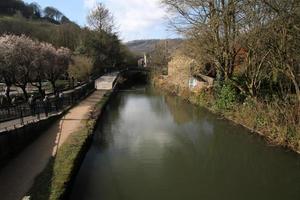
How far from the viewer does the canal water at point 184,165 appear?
41.9ft

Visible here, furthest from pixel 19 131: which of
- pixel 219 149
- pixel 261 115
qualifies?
pixel 261 115

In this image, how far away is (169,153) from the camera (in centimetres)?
1742

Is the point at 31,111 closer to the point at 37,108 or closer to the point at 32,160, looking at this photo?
the point at 37,108

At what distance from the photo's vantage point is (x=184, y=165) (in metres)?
15.7

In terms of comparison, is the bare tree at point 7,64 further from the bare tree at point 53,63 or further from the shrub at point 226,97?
the shrub at point 226,97

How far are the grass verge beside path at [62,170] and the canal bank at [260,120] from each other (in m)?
8.48

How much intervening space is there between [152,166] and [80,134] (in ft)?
13.9

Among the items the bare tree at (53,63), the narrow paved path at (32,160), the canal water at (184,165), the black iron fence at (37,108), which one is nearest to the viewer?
the narrow paved path at (32,160)

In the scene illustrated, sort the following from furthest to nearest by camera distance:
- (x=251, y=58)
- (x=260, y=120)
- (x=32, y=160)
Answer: (x=251, y=58)
(x=260, y=120)
(x=32, y=160)

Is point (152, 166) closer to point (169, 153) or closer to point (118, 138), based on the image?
point (169, 153)

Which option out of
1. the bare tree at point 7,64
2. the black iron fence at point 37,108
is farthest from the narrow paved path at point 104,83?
the bare tree at point 7,64

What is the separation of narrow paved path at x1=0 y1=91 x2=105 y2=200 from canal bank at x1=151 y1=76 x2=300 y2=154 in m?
9.07

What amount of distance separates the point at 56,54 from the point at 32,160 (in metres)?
21.5

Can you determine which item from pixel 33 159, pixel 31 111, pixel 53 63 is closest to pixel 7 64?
pixel 31 111
